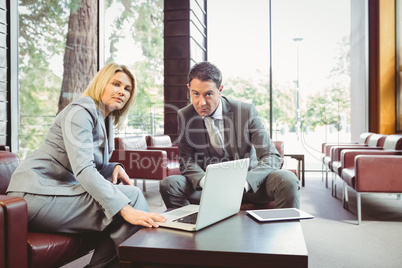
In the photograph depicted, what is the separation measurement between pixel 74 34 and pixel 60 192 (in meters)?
4.95

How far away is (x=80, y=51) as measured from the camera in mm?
5969

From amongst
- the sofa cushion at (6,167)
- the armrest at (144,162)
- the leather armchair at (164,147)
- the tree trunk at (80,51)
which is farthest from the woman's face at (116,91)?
the tree trunk at (80,51)

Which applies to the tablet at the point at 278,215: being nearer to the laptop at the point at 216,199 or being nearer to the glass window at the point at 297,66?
the laptop at the point at 216,199

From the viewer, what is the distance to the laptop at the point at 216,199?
133 cm

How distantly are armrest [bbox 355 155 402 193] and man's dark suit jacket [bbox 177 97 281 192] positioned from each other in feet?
4.24

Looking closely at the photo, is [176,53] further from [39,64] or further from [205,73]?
[205,73]

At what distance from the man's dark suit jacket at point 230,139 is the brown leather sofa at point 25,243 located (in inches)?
36.1

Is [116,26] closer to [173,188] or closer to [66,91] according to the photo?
[66,91]

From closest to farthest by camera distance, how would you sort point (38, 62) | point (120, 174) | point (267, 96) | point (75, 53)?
point (120, 174), point (38, 62), point (75, 53), point (267, 96)

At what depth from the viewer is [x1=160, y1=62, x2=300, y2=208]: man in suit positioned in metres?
2.15

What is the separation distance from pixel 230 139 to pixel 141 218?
103cm

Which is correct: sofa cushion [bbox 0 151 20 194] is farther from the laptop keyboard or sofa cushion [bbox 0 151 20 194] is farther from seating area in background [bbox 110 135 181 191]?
seating area in background [bbox 110 135 181 191]

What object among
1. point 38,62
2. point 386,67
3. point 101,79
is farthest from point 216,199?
point 386,67

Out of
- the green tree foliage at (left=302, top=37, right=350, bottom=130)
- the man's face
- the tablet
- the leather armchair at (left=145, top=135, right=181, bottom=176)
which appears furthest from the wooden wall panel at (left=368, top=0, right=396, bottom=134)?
the tablet
